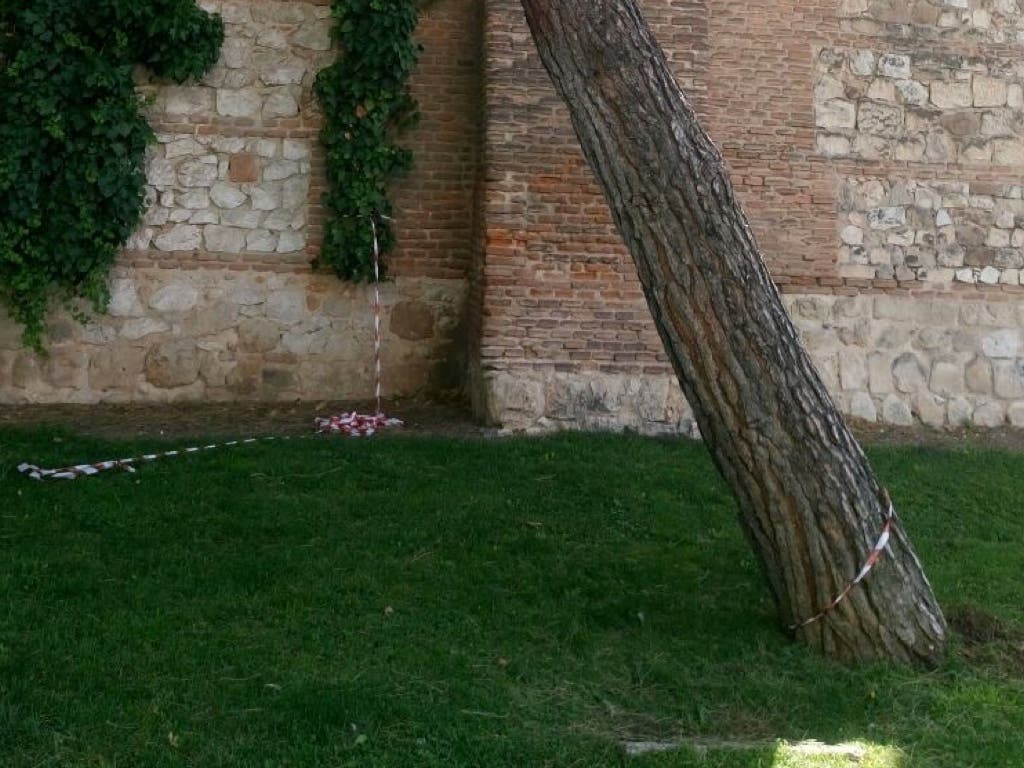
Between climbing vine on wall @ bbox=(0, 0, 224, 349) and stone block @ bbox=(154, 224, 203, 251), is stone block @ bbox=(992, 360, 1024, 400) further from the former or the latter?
climbing vine on wall @ bbox=(0, 0, 224, 349)

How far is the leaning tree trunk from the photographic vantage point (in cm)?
443

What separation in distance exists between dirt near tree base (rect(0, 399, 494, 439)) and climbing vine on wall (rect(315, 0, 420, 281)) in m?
0.97

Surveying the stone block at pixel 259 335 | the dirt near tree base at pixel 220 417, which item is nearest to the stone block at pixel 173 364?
the dirt near tree base at pixel 220 417

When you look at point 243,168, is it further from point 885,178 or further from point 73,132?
point 885,178

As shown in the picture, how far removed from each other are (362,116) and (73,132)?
6.11 feet

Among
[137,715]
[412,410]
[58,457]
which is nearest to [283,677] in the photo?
[137,715]

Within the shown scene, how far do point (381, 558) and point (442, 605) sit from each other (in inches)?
21.9

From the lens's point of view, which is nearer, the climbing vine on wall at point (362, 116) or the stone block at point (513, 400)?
the stone block at point (513, 400)

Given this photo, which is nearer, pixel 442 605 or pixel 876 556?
pixel 876 556

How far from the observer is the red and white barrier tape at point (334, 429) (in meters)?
6.41

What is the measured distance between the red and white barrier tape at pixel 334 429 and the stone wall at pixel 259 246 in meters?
0.07

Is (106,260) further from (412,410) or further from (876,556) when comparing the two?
(876,556)

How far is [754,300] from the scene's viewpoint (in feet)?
14.8

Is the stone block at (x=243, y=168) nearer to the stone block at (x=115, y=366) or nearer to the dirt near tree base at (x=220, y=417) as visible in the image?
the stone block at (x=115, y=366)
